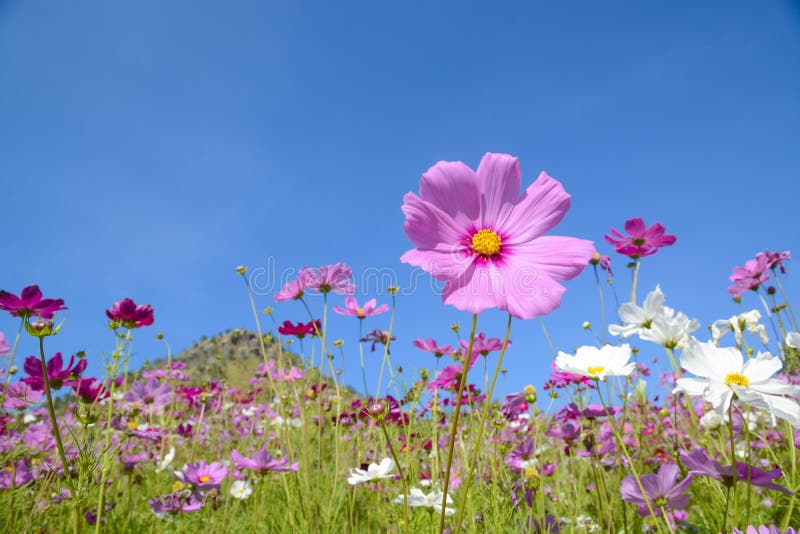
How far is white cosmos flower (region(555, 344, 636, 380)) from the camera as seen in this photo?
1236 millimetres

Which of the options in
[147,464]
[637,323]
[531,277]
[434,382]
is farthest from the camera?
→ [147,464]

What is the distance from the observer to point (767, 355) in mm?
1034

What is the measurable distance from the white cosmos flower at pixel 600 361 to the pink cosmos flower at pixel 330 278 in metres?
0.76

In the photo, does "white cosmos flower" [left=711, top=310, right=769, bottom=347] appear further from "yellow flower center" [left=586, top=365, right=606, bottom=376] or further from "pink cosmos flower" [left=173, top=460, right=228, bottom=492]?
"pink cosmos flower" [left=173, top=460, right=228, bottom=492]

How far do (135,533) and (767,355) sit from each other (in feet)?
7.21

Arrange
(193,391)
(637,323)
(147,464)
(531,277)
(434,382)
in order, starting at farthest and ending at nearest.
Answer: (193,391), (147,464), (434,382), (637,323), (531,277)

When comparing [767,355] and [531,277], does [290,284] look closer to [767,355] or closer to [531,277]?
[531,277]

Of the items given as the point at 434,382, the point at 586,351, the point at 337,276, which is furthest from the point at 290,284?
the point at 586,351

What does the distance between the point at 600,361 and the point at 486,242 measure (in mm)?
673

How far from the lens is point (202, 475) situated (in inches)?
79.5

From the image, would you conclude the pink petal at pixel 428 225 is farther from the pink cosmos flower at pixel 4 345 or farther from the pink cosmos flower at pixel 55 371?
the pink cosmos flower at pixel 4 345

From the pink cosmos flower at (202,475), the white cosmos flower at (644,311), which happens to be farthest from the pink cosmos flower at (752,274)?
the pink cosmos flower at (202,475)

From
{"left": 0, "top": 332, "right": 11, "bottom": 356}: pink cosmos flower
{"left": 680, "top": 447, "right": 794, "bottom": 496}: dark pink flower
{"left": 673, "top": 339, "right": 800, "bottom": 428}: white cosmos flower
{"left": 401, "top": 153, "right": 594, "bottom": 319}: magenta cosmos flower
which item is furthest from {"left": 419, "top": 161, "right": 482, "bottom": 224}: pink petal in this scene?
{"left": 0, "top": 332, "right": 11, "bottom": 356}: pink cosmos flower

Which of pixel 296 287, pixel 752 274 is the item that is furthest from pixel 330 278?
pixel 752 274
